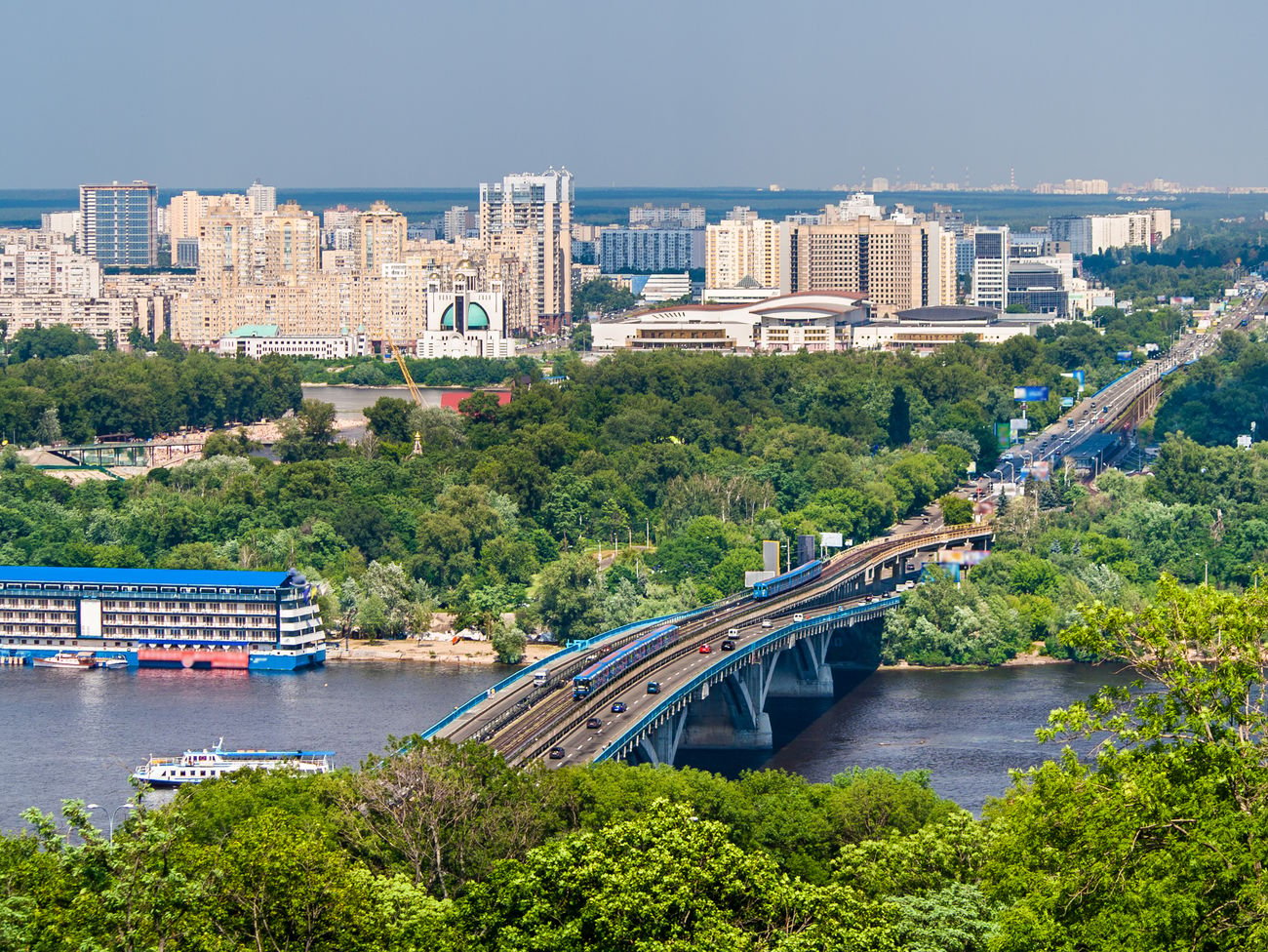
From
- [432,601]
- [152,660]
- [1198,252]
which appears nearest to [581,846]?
[152,660]

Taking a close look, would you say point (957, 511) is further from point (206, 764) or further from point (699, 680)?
point (206, 764)

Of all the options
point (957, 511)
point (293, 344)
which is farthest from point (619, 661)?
point (293, 344)

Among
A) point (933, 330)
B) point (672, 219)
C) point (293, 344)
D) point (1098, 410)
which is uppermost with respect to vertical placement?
point (672, 219)

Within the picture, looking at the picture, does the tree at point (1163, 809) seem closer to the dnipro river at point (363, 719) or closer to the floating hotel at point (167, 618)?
the dnipro river at point (363, 719)

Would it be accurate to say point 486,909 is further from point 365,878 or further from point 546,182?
point 546,182

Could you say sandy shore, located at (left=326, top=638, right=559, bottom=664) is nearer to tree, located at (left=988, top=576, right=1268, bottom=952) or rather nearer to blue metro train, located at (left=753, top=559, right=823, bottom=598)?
blue metro train, located at (left=753, top=559, right=823, bottom=598)

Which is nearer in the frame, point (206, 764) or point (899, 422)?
point (206, 764)
